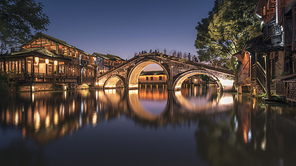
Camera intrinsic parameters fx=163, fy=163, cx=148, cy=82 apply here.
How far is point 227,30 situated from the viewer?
21.7 m

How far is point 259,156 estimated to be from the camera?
3.41 meters

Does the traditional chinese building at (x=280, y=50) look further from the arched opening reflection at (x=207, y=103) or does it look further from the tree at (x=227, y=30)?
the tree at (x=227, y=30)

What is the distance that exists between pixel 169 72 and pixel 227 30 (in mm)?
11325

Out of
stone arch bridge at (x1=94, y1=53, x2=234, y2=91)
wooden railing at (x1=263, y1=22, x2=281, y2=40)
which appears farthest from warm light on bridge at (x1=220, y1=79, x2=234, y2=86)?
wooden railing at (x1=263, y1=22, x2=281, y2=40)

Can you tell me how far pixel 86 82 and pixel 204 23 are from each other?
89.4 ft

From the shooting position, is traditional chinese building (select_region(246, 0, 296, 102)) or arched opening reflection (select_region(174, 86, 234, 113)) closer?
arched opening reflection (select_region(174, 86, 234, 113))

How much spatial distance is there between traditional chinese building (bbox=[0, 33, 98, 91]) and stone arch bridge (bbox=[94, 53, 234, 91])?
483 cm

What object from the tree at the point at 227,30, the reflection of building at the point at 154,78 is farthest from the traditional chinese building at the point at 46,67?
the tree at the point at 227,30

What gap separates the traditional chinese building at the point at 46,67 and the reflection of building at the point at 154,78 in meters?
22.3

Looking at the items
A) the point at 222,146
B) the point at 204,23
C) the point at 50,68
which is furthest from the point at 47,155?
the point at 50,68

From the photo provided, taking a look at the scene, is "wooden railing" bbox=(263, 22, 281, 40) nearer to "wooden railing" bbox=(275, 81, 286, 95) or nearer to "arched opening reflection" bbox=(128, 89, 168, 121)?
"wooden railing" bbox=(275, 81, 286, 95)

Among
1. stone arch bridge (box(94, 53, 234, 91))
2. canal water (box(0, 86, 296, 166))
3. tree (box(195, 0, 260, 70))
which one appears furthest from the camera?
stone arch bridge (box(94, 53, 234, 91))

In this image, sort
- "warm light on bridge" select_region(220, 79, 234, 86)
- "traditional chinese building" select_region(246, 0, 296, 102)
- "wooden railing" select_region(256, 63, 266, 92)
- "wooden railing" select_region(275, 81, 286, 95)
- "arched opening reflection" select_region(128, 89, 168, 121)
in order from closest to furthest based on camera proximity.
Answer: "arched opening reflection" select_region(128, 89, 168, 121)
"traditional chinese building" select_region(246, 0, 296, 102)
"wooden railing" select_region(275, 81, 286, 95)
"wooden railing" select_region(256, 63, 266, 92)
"warm light on bridge" select_region(220, 79, 234, 86)

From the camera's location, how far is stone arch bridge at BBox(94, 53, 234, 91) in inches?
942
